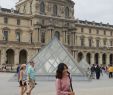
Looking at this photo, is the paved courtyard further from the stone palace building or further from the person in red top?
the stone palace building

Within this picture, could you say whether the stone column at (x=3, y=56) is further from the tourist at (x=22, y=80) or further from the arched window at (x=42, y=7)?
the tourist at (x=22, y=80)

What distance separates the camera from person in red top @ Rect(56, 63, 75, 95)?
24.2 ft

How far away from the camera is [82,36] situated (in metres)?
76.6

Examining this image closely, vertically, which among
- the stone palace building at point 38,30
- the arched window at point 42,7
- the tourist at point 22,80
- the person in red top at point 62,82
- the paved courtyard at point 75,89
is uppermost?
the arched window at point 42,7

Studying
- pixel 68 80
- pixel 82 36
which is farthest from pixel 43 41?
pixel 68 80

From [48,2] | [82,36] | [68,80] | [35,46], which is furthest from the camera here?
[82,36]

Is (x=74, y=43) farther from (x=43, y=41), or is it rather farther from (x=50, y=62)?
(x=50, y=62)

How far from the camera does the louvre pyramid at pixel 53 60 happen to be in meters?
28.1

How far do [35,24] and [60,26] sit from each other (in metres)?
6.01

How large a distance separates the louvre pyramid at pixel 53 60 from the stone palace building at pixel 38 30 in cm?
3115

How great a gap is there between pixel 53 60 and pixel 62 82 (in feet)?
70.4

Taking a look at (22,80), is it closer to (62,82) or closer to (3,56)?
(62,82)

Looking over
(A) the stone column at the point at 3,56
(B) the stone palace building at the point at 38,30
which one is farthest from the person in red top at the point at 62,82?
(A) the stone column at the point at 3,56

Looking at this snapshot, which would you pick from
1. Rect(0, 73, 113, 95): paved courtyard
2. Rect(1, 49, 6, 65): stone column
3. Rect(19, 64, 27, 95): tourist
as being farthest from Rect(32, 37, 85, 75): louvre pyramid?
Rect(1, 49, 6, 65): stone column
